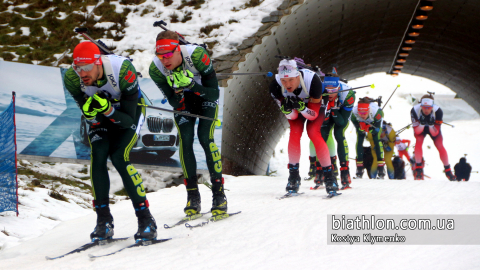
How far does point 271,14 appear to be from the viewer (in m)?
11.0

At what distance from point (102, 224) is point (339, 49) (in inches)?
530

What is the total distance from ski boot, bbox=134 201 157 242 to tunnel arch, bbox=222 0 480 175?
6551 mm

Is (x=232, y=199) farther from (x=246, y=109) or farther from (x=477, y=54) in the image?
(x=477, y=54)


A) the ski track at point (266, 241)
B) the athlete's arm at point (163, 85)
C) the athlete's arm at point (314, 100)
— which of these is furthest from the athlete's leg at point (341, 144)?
the athlete's arm at point (163, 85)

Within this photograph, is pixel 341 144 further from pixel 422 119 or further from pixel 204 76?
pixel 422 119

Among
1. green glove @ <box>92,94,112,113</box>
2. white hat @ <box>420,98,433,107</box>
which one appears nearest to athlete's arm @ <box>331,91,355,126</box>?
white hat @ <box>420,98,433,107</box>

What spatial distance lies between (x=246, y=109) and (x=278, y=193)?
20.8 ft

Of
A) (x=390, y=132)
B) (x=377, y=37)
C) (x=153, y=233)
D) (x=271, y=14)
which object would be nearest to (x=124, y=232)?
(x=153, y=233)

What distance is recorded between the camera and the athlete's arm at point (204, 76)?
171 inches

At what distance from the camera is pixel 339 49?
15562mm

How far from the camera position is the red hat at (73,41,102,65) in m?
3.43

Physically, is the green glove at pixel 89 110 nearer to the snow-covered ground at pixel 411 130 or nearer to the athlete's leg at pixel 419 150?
the athlete's leg at pixel 419 150

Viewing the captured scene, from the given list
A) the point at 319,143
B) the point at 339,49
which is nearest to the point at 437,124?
the point at 339,49

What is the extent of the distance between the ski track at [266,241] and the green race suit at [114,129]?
0.53 metres
